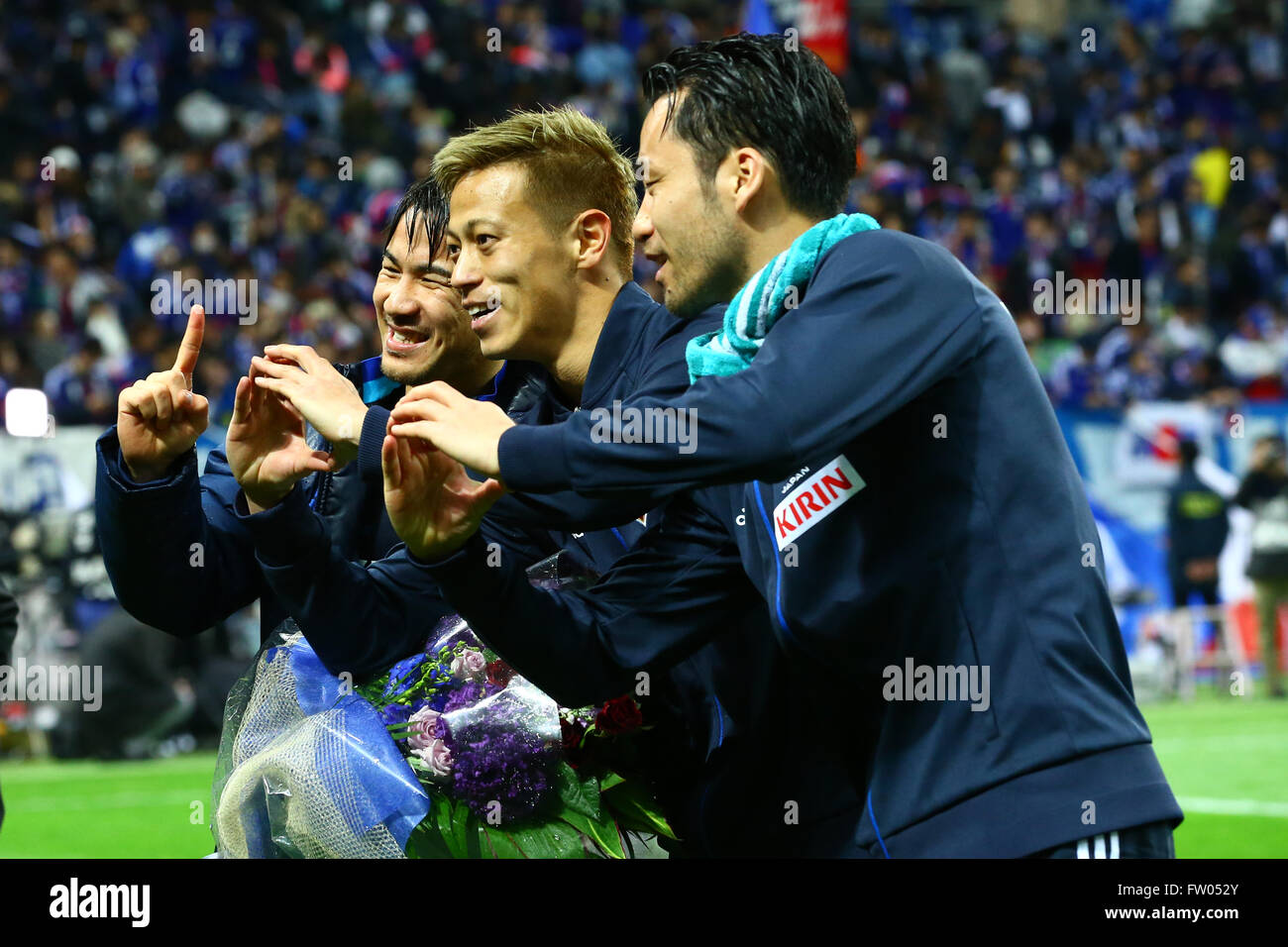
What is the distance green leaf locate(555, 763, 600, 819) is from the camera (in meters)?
2.74

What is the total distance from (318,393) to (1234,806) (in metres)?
7.32

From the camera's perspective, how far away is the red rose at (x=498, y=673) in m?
2.79

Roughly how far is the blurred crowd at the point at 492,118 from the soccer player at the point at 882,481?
10.5m

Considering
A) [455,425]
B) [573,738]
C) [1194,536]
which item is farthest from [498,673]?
[1194,536]

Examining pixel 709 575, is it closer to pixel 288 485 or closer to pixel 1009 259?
pixel 288 485

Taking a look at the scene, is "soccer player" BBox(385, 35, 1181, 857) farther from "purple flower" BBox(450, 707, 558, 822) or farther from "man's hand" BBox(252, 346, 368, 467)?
"man's hand" BBox(252, 346, 368, 467)

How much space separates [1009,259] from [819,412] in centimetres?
1633

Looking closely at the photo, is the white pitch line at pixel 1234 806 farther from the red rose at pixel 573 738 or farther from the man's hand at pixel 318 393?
the man's hand at pixel 318 393

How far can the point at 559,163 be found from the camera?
10.7 ft

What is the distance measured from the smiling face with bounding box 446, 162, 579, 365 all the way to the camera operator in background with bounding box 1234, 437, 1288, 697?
1134 cm

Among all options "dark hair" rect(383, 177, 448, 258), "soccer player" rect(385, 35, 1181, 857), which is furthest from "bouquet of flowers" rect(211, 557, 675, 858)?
"dark hair" rect(383, 177, 448, 258)

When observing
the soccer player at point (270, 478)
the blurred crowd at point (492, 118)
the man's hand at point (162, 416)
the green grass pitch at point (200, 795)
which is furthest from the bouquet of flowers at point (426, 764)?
the blurred crowd at point (492, 118)

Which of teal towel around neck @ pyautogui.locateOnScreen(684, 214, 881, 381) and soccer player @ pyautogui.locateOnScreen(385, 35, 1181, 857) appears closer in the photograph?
soccer player @ pyautogui.locateOnScreen(385, 35, 1181, 857)

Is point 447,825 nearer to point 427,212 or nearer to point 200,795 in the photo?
point 427,212
